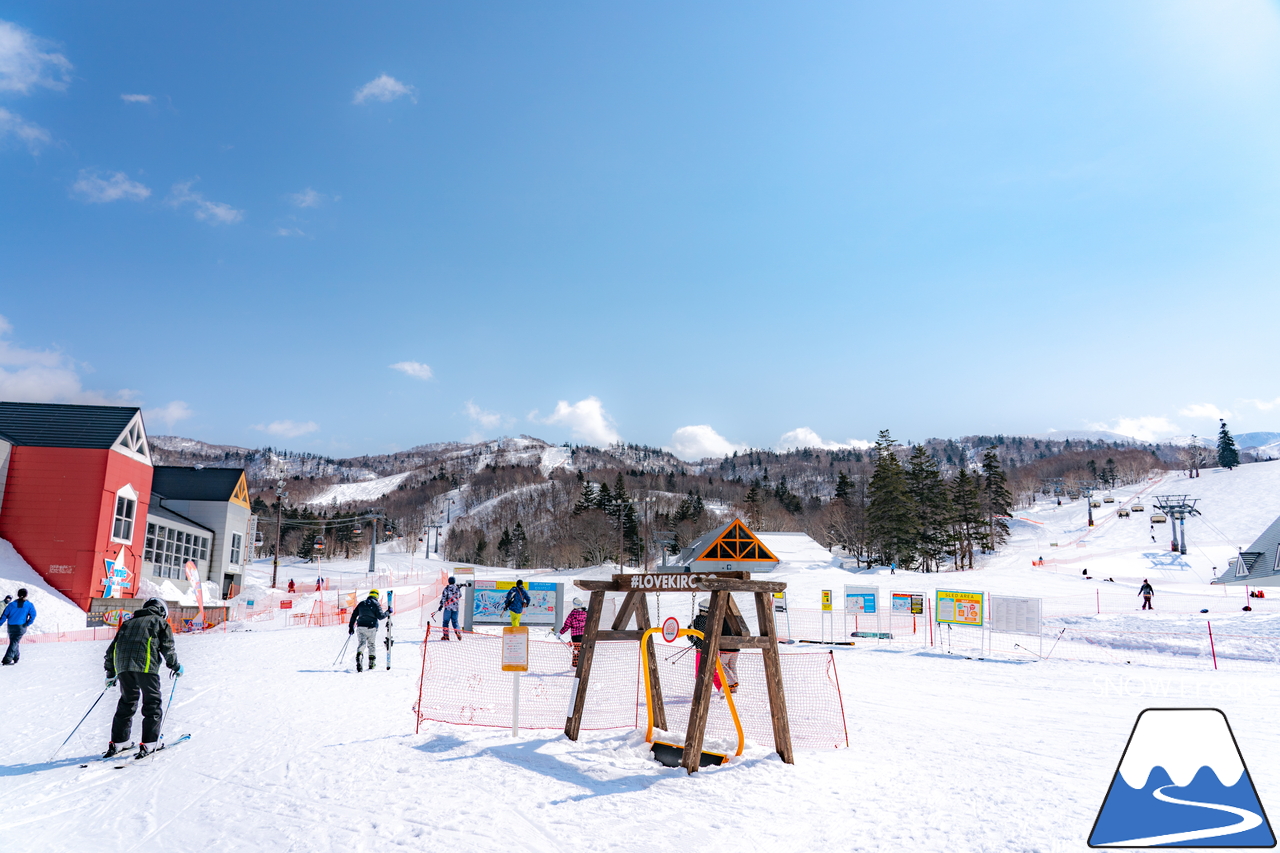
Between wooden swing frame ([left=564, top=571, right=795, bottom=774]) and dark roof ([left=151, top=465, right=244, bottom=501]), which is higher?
dark roof ([left=151, top=465, right=244, bottom=501])

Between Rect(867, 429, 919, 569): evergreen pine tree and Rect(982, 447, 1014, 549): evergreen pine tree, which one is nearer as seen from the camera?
Rect(867, 429, 919, 569): evergreen pine tree

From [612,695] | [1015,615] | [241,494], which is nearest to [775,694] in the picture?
[612,695]

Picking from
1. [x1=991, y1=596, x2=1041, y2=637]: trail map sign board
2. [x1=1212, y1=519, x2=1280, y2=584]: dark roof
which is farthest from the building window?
[x1=1212, y1=519, x2=1280, y2=584]: dark roof

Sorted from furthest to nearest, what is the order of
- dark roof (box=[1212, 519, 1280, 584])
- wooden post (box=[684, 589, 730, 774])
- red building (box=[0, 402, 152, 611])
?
dark roof (box=[1212, 519, 1280, 584]), red building (box=[0, 402, 152, 611]), wooden post (box=[684, 589, 730, 774])

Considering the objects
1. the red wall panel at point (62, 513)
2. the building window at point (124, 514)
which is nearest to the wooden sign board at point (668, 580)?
the red wall panel at point (62, 513)

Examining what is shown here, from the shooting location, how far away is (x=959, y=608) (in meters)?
22.3

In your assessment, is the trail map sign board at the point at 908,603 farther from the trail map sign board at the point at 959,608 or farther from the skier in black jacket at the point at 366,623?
the skier in black jacket at the point at 366,623

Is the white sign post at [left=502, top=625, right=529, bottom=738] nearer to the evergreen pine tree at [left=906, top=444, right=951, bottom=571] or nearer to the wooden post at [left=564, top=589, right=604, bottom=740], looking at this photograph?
the wooden post at [left=564, top=589, right=604, bottom=740]

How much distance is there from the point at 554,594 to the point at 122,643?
60.1ft

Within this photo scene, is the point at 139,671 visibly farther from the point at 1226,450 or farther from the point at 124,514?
the point at 1226,450

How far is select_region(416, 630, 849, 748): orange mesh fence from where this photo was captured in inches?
367

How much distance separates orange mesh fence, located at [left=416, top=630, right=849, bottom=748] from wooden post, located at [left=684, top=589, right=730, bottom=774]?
142 cm

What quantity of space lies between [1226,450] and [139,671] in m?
158

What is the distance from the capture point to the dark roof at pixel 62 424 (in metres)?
27.4
